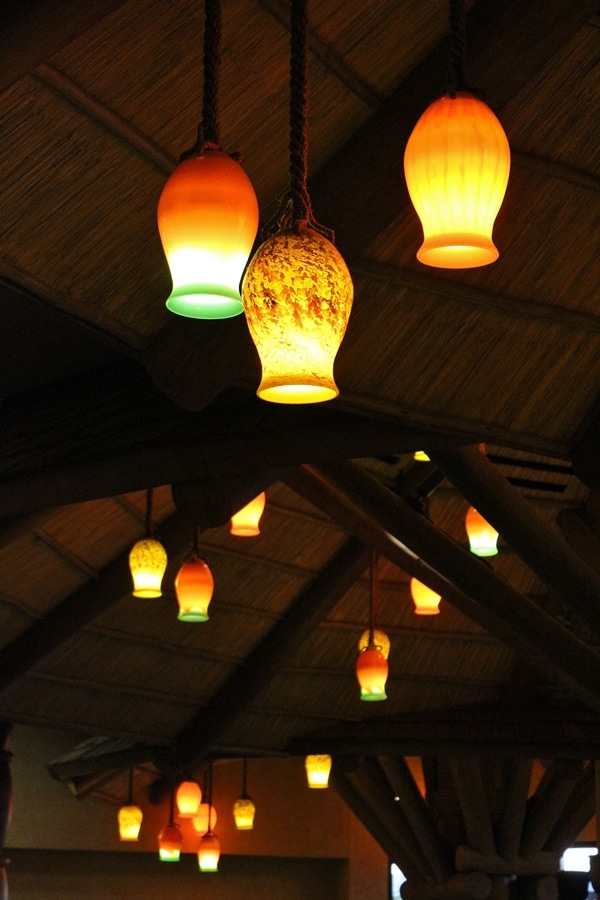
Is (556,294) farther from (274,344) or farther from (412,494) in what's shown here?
(412,494)

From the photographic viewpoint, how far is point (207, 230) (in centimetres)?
250

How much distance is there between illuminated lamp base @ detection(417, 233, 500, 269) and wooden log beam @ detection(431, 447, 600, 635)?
12.8 feet

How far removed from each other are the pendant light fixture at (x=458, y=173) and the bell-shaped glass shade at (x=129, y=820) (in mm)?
12730

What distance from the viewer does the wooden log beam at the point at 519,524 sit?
655 cm

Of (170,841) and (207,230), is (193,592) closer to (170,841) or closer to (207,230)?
(207,230)

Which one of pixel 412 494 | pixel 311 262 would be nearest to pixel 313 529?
pixel 412 494

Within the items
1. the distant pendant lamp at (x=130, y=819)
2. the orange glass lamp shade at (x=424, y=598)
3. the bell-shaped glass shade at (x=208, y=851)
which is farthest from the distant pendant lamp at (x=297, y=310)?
the bell-shaped glass shade at (x=208, y=851)

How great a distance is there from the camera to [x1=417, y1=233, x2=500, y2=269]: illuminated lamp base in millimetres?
2541

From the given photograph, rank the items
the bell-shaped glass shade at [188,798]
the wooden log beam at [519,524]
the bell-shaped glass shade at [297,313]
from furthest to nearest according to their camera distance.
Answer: the bell-shaped glass shade at [188,798] → the wooden log beam at [519,524] → the bell-shaped glass shade at [297,313]

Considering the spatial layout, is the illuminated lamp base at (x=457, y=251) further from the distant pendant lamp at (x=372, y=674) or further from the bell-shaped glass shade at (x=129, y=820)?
the bell-shaped glass shade at (x=129, y=820)

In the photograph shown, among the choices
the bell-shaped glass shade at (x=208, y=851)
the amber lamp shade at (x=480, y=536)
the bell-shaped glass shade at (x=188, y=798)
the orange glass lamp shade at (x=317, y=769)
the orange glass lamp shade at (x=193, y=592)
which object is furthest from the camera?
the bell-shaped glass shade at (x=208, y=851)

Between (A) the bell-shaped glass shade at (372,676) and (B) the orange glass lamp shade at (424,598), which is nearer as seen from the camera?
(A) the bell-shaped glass shade at (372,676)

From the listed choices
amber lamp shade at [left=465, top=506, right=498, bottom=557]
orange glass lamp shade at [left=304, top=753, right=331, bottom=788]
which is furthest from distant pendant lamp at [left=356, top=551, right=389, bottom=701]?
orange glass lamp shade at [left=304, top=753, right=331, bottom=788]

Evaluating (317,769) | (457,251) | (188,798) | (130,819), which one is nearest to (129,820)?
(130,819)
